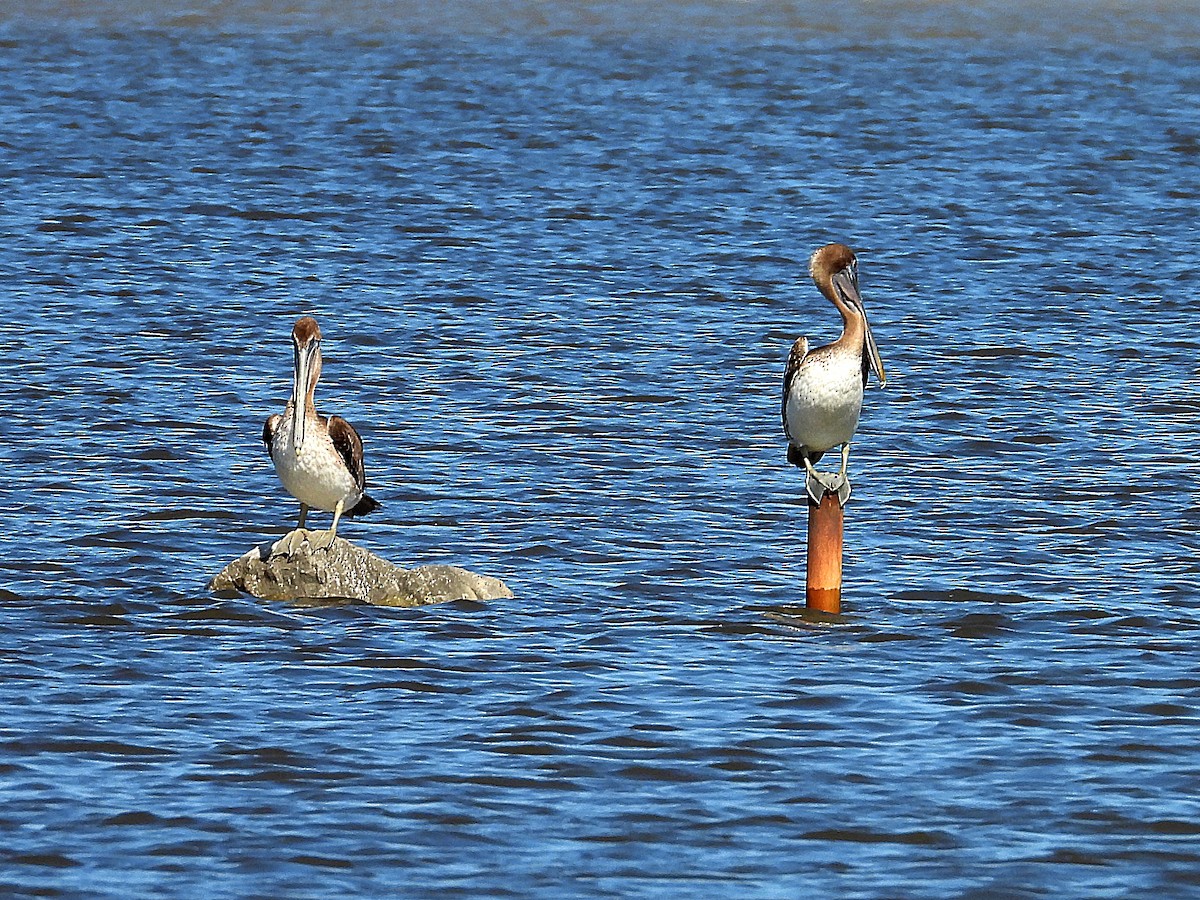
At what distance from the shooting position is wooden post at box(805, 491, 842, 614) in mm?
10516

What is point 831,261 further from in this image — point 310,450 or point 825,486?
point 310,450

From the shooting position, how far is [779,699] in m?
9.66

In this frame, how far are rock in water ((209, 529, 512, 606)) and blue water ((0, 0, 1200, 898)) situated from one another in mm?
95

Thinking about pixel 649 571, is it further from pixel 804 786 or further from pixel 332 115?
pixel 332 115

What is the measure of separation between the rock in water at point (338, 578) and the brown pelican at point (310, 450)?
64 millimetres

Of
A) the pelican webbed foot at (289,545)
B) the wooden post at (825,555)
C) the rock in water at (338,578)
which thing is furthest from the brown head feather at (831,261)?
the pelican webbed foot at (289,545)

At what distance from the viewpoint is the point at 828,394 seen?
1063 cm

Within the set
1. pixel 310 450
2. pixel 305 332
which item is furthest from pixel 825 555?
pixel 305 332

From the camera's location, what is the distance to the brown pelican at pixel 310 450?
1094 cm

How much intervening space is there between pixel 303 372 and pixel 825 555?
2.56 m

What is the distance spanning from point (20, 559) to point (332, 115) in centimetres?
1897

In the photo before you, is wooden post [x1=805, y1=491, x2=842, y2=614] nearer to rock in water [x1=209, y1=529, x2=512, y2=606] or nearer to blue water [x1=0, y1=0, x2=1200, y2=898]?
blue water [x1=0, y1=0, x2=1200, y2=898]

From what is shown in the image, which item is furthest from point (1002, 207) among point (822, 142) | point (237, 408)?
point (237, 408)

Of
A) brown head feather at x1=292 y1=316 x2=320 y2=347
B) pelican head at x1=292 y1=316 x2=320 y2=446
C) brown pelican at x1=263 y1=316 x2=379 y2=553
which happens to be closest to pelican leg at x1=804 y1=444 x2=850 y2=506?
brown pelican at x1=263 y1=316 x2=379 y2=553
